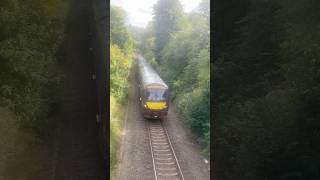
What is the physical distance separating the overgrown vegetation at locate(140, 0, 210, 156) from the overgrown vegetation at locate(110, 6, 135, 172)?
13.6 ft

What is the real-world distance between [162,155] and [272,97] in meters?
8.50

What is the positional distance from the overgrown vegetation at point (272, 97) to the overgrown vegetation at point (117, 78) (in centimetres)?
587

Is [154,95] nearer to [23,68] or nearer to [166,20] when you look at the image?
[23,68]

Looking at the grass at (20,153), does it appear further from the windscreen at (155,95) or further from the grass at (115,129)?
the windscreen at (155,95)

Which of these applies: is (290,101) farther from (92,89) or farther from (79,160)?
(92,89)

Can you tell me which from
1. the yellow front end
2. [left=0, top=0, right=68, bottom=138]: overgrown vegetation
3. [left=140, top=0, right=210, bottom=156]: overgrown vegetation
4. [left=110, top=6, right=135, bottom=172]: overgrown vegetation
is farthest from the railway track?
[left=0, top=0, right=68, bottom=138]: overgrown vegetation

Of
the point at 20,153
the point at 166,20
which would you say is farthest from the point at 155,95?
the point at 166,20

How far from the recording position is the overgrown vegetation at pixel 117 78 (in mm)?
21319

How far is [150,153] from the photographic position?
20203 millimetres

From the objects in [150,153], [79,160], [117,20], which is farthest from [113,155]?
[117,20]

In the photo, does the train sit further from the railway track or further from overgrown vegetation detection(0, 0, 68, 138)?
overgrown vegetation detection(0, 0, 68, 138)

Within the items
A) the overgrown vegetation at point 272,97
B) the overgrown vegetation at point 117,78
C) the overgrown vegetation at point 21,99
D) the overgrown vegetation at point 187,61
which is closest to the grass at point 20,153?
the overgrown vegetation at point 21,99

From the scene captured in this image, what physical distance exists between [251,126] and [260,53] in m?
4.17

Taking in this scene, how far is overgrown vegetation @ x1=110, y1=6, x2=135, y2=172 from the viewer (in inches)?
839
